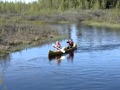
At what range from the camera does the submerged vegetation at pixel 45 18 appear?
146ft

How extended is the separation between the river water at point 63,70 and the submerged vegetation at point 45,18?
15.6 ft

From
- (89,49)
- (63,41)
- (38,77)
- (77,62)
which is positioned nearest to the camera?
(38,77)

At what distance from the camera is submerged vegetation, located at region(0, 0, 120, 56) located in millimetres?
44478

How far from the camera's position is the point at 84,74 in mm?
27188

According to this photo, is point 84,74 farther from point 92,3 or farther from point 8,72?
point 92,3

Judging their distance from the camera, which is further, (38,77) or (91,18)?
(91,18)

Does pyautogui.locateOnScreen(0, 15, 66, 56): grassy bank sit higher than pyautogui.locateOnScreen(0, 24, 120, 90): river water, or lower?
higher

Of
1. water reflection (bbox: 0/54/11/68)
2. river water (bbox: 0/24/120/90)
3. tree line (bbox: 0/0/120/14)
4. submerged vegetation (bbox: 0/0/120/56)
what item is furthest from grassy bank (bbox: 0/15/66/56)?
tree line (bbox: 0/0/120/14)

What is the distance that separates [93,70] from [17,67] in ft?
24.5

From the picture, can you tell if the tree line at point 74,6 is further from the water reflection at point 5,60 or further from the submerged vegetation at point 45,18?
the water reflection at point 5,60

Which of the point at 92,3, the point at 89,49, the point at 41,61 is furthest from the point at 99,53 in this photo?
the point at 92,3

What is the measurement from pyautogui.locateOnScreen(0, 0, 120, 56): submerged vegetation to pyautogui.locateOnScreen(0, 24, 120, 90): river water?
15.6 ft

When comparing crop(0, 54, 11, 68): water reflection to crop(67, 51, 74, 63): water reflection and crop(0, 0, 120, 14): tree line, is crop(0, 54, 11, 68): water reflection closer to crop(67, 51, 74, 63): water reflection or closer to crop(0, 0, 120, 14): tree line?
crop(67, 51, 74, 63): water reflection

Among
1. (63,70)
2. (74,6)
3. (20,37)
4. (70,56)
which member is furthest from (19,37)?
(74,6)
